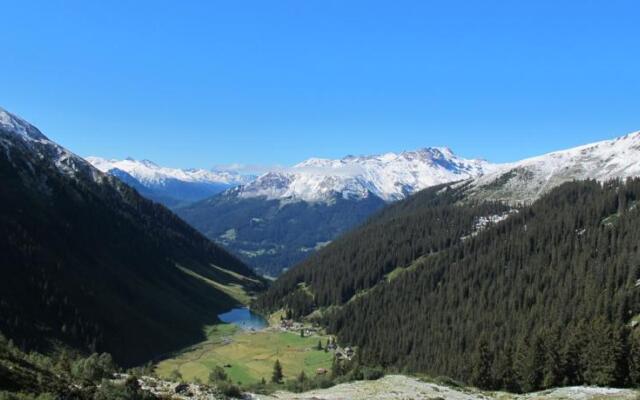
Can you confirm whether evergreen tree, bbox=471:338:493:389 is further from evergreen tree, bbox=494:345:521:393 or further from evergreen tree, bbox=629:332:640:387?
evergreen tree, bbox=629:332:640:387

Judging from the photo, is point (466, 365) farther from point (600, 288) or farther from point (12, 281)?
point (12, 281)

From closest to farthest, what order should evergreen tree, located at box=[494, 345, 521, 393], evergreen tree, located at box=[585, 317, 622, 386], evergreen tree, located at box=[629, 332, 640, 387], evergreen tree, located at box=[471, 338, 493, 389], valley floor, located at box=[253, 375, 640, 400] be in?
valley floor, located at box=[253, 375, 640, 400] → evergreen tree, located at box=[585, 317, 622, 386] → evergreen tree, located at box=[629, 332, 640, 387] → evergreen tree, located at box=[494, 345, 521, 393] → evergreen tree, located at box=[471, 338, 493, 389]

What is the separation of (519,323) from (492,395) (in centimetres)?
11211

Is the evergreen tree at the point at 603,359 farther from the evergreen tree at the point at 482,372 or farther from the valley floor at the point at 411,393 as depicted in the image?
the evergreen tree at the point at 482,372

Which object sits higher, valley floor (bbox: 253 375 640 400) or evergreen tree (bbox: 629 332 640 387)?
evergreen tree (bbox: 629 332 640 387)

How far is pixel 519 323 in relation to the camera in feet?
635

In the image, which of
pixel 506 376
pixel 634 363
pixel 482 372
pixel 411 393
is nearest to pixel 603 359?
pixel 634 363

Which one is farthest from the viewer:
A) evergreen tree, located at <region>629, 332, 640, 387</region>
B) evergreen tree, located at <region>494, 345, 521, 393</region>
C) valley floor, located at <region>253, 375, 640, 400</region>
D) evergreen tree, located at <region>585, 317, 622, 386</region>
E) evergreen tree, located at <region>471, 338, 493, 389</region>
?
evergreen tree, located at <region>471, 338, 493, 389</region>

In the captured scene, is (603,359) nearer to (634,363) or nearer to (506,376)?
(634,363)

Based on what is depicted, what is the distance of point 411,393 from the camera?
258 feet

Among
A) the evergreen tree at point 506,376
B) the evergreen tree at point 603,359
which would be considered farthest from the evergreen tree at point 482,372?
the evergreen tree at point 603,359

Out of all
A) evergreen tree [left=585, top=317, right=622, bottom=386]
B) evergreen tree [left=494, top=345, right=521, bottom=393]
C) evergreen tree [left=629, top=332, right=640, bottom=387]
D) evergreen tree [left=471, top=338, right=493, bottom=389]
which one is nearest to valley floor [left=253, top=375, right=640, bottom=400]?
evergreen tree [left=585, top=317, right=622, bottom=386]

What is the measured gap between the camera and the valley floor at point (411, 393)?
243 ft

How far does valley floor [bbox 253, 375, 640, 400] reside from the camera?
74.1 m
